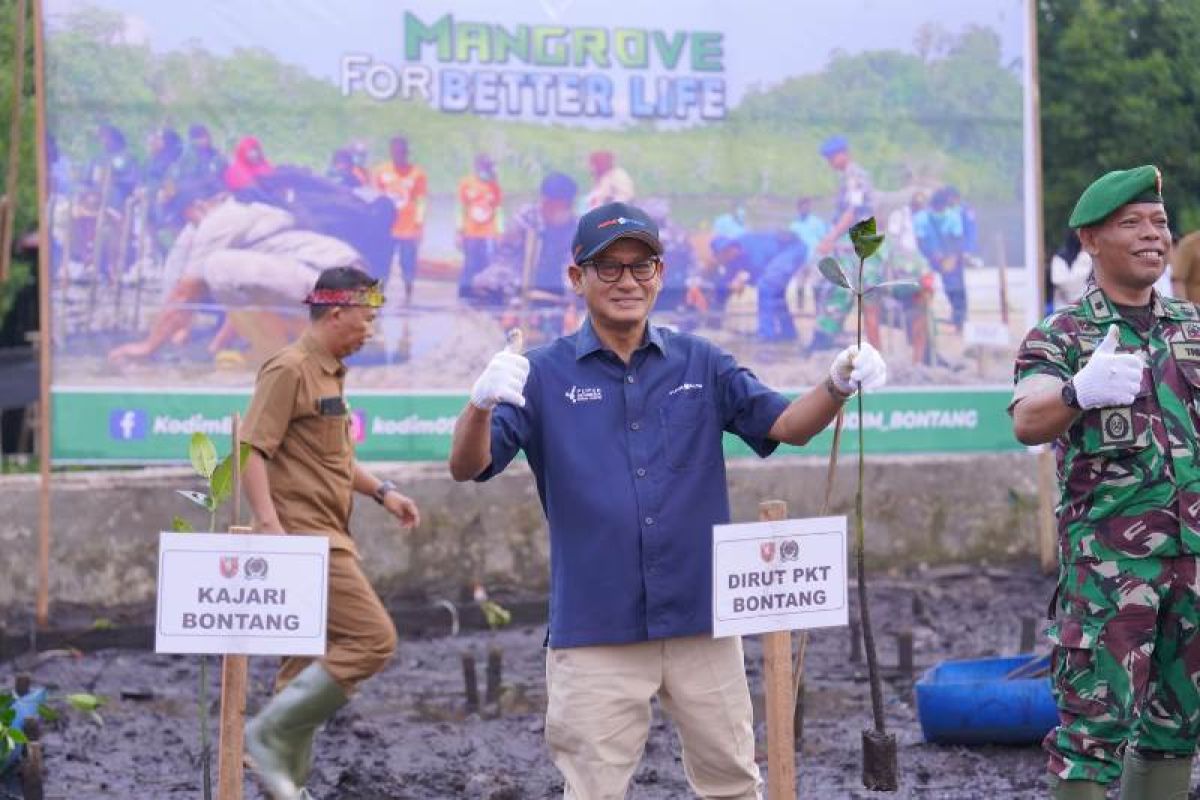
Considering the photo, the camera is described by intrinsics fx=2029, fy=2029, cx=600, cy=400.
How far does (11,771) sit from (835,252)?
6648 mm

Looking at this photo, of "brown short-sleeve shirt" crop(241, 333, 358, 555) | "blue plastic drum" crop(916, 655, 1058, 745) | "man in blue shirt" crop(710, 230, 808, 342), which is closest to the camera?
"brown short-sleeve shirt" crop(241, 333, 358, 555)

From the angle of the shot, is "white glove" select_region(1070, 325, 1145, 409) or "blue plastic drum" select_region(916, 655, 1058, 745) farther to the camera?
"blue plastic drum" select_region(916, 655, 1058, 745)

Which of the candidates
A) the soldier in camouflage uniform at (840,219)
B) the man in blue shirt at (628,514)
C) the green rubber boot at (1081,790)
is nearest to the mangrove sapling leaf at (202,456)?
the man in blue shirt at (628,514)

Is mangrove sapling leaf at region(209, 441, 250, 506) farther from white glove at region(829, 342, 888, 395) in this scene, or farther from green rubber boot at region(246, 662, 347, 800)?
white glove at region(829, 342, 888, 395)

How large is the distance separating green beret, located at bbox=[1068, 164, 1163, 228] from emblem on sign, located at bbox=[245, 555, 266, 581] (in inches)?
93.3

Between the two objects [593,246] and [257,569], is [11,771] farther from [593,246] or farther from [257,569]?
[593,246]

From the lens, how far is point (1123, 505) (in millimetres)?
5312

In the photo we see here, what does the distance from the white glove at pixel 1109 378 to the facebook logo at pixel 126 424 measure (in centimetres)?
739

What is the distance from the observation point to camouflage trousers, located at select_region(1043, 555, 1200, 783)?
527 cm

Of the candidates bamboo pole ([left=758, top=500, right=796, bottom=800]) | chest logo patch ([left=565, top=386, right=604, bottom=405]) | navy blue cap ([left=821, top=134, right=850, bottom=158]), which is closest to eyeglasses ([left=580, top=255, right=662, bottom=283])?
chest logo patch ([left=565, top=386, right=604, bottom=405])

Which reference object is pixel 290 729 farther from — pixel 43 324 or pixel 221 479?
pixel 43 324

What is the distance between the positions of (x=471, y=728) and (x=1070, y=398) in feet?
15.0

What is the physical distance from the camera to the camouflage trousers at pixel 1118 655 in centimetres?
527

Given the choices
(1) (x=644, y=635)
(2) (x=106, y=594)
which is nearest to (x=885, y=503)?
(2) (x=106, y=594)
